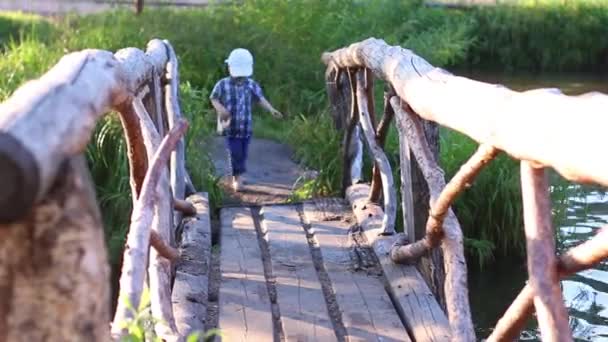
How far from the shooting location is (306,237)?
5754 millimetres

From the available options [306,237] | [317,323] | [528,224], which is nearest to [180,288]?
[317,323]

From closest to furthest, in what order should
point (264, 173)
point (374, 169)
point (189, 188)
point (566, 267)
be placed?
point (566, 267) < point (374, 169) < point (189, 188) < point (264, 173)

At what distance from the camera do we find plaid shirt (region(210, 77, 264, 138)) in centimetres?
782

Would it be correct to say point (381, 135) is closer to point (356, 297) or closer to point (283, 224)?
point (283, 224)

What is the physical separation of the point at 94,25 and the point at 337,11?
258 cm

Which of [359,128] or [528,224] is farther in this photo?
[359,128]

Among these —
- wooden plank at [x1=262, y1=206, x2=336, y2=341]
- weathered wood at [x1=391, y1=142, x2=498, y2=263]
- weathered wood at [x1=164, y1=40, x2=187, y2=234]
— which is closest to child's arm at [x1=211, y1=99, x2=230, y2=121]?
weathered wood at [x1=164, y1=40, x2=187, y2=234]

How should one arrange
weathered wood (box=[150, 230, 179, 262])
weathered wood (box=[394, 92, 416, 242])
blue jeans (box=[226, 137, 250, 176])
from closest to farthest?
weathered wood (box=[150, 230, 179, 262]) → weathered wood (box=[394, 92, 416, 242]) → blue jeans (box=[226, 137, 250, 176])

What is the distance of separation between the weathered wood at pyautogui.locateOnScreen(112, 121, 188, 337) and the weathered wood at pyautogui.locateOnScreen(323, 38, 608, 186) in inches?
30.0

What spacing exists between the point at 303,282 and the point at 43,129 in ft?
10.9

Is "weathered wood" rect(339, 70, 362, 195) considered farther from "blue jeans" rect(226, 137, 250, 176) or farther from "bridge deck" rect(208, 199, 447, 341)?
"blue jeans" rect(226, 137, 250, 176)

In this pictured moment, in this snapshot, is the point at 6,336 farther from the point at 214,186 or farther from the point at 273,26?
the point at 273,26

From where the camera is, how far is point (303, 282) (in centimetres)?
481

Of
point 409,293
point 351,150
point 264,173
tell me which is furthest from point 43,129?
point 264,173
